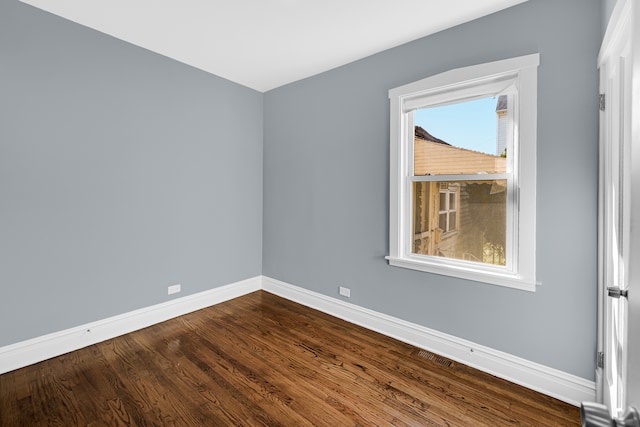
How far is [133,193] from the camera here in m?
2.83

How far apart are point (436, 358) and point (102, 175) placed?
3276 millimetres

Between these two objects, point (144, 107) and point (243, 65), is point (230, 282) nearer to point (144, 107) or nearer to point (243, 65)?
point (144, 107)

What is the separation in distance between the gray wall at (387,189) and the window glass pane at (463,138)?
11.5 inches

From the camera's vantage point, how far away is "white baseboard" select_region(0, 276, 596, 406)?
79.0 inches

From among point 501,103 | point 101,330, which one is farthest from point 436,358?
point 101,330

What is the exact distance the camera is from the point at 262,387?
2.07m

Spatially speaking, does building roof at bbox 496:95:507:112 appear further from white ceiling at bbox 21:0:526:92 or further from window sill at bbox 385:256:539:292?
window sill at bbox 385:256:539:292

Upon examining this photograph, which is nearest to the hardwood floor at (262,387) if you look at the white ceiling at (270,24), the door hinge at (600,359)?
the door hinge at (600,359)

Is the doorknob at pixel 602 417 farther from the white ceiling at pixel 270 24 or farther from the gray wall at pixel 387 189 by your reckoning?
the white ceiling at pixel 270 24

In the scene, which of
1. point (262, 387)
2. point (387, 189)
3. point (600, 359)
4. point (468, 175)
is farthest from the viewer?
point (387, 189)

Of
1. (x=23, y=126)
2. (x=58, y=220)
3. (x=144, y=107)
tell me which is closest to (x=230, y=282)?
(x=58, y=220)

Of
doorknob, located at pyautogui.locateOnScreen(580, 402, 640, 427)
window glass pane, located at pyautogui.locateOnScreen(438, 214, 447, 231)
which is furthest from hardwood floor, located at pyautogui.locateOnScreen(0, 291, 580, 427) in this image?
doorknob, located at pyautogui.locateOnScreen(580, 402, 640, 427)

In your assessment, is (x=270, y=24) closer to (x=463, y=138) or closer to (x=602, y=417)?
(x=463, y=138)

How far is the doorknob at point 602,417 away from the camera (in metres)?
0.41
